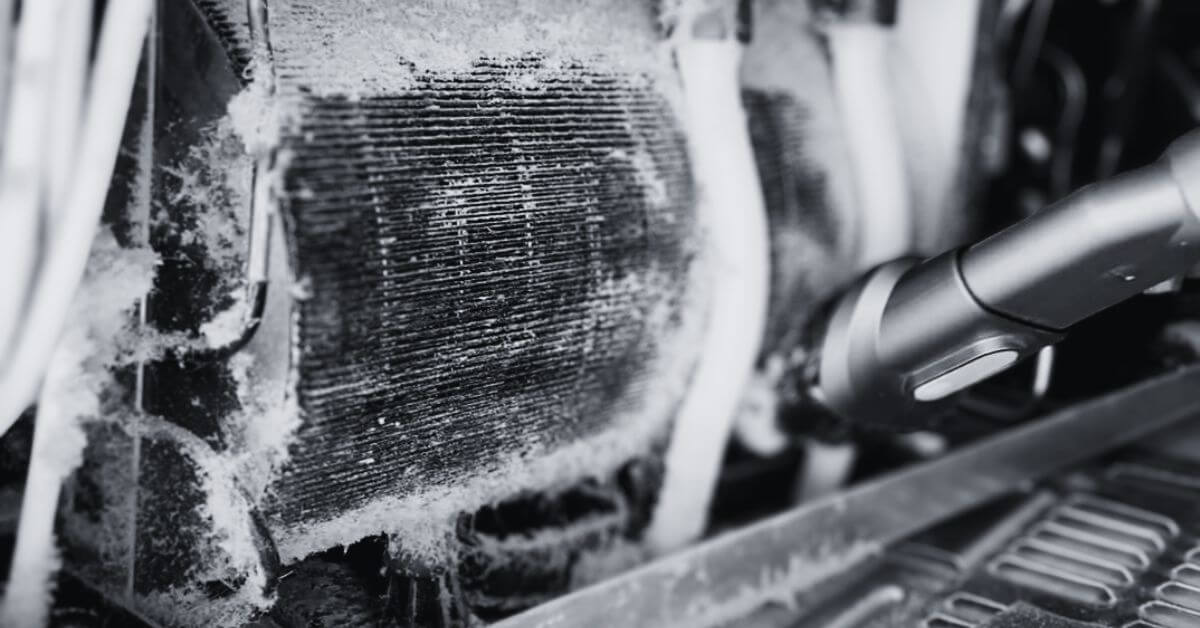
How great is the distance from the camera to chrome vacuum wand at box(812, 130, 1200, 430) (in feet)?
2.47

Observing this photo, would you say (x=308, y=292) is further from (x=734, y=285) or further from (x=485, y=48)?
(x=734, y=285)

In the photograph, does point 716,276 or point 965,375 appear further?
point 716,276

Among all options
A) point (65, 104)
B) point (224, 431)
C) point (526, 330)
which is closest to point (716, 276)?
point (526, 330)

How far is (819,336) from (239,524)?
0.65m

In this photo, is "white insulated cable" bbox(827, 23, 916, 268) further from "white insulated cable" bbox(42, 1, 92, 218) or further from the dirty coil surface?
"white insulated cable" bbox(42, 1, 92, 218)

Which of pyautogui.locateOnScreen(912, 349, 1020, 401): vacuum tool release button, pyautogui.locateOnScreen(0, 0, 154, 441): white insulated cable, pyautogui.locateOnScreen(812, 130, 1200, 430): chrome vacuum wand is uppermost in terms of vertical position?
pyautogui.locateOnScreen(0, 0, 154, 441): white insulated cable

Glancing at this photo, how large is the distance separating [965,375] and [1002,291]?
0.10 metres

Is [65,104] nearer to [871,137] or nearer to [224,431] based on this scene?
[224,431]

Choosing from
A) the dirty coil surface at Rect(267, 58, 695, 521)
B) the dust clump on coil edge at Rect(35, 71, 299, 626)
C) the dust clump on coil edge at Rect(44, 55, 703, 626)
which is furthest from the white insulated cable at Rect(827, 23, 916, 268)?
A: the dust clump on coil edge at Rect(35, 71, 299, 626)

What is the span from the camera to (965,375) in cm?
89

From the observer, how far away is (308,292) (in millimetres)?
684

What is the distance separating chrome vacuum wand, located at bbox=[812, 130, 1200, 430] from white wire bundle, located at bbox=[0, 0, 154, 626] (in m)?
0.70

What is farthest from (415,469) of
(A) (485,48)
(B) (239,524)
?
(A) (485,48)

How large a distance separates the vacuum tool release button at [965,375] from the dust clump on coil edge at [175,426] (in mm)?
585
